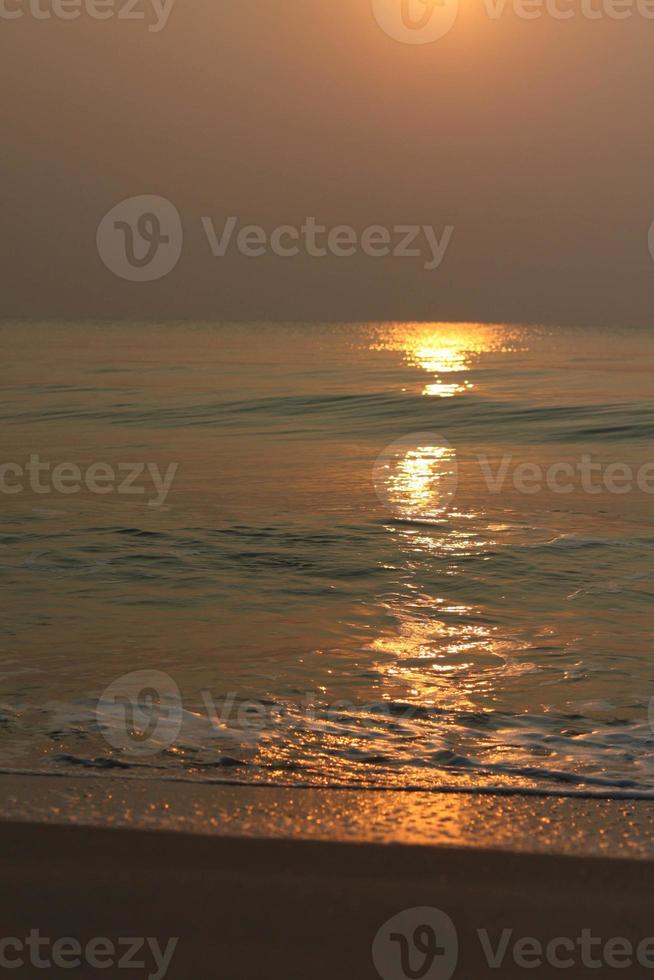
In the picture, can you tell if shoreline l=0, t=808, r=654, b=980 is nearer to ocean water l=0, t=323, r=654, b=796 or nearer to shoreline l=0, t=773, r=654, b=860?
shoreline l=0, t=773, r=654, b=860

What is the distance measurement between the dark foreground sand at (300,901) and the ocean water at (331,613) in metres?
0.76

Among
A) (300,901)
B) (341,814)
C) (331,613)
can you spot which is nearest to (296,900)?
(300,901)

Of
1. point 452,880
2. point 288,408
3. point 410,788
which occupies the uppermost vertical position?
point 288,408

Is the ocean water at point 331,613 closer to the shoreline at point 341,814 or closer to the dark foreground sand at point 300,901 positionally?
the shoreline at point 341,814

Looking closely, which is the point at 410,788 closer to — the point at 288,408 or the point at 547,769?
the point at 547,769

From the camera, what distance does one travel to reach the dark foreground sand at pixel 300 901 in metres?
2.82


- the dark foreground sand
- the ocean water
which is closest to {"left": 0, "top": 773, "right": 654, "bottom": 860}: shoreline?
the dark foreground sand

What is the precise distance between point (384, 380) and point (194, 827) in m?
32.2

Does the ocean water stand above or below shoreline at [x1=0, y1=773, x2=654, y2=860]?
above

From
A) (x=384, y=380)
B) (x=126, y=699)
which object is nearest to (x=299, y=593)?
(x=126, y=699)

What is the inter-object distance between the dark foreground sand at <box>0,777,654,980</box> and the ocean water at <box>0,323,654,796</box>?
0.76 metres

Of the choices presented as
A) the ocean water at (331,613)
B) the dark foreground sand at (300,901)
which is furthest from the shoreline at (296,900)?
the ocean water at (331,613)

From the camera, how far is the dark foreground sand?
2.82 metres

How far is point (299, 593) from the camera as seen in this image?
7926 mm
